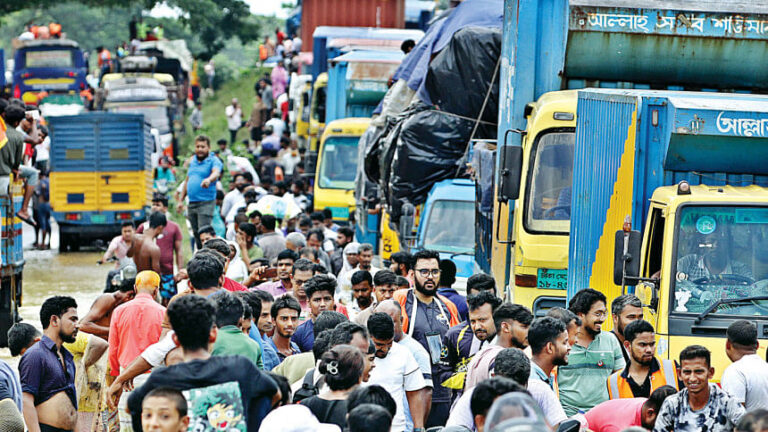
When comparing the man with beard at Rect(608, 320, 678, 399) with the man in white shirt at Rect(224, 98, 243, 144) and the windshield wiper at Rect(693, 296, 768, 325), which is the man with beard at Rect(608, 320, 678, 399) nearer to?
the windshield wiper at Rect(693, 296, 768, 325)

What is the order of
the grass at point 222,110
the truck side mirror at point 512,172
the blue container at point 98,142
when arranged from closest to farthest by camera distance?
the truck side mirror at point 512,172, the blue container at point 98,142, the grass at point 222,110

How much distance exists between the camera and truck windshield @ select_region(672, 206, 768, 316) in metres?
7.90

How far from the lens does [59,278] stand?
2097cm

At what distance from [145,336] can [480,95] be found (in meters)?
7.03

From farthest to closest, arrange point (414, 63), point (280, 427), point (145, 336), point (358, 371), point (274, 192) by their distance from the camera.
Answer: point (274, 192) → point (414, 63) → point (145, 336) → point (358, 371) → point (280, 427)

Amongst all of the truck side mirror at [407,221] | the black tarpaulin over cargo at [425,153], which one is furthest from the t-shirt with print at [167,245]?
the black tarpaulin over cargo at [425,153]

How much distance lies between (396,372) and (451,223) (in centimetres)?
742

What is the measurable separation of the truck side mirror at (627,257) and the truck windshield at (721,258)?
0.88 feet

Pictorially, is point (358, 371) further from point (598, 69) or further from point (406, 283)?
point (598, 69)

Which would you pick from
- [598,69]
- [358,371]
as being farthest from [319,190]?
[358,371]

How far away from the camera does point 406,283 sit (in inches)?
380

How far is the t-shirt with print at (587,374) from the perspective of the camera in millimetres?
7441

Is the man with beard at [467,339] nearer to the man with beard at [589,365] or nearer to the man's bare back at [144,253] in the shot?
the man with beard at [589,365]

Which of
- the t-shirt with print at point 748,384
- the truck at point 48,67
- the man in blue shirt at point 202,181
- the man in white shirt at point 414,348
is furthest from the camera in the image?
the truck at point 48,67
